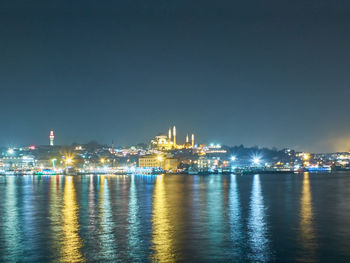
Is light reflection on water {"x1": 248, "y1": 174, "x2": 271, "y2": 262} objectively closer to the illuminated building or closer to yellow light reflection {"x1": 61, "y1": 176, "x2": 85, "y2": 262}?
yellow light reflection {"x1": 61, "y1": 176, "x2": 85, "y2": 262}

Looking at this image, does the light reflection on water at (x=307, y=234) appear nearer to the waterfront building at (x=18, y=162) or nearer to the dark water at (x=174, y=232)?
the dark water at (x=174, y=232)

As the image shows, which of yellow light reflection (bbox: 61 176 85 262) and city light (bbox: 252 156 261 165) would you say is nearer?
yellow light reflection (bbox: 61 176 85 262)

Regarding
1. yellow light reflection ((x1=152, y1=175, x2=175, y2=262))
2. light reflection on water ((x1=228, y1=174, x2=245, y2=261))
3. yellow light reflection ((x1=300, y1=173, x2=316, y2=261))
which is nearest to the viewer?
yellow light reflection ((x1=152, y1=175, x2=175, y2=262))

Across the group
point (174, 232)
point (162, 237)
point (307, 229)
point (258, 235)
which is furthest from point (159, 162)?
point (162, 237)

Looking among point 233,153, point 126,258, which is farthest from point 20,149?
point 126,258

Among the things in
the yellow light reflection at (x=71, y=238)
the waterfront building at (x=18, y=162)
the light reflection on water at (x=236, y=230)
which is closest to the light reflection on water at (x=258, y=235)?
the light reflection on water at (x=236, y=230)

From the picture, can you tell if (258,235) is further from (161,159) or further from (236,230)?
(161,159)

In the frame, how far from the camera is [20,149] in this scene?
154 m

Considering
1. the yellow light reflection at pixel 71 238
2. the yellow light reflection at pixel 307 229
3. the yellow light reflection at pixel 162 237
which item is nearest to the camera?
the yellow light reflection at pixel 71 238

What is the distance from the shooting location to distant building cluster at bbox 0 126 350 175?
123375 millimetres

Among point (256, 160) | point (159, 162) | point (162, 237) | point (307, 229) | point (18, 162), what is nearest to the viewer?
point (162, 237)

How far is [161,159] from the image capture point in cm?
13088

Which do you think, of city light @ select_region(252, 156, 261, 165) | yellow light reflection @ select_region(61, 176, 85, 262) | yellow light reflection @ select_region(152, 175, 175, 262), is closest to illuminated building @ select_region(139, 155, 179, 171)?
city light @ select_region(252, 156, 261, 165)

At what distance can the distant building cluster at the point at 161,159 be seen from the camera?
12338cm
